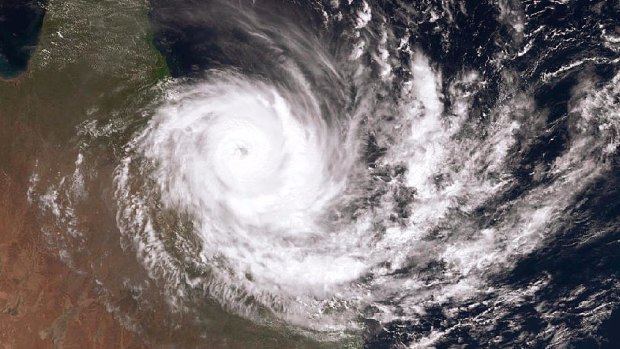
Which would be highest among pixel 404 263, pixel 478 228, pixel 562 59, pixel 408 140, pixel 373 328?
pixel 562 59

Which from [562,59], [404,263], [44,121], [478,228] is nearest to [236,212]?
[404,263]

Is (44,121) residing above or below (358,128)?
below

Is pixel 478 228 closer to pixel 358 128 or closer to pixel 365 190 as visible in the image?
pixel 365 190

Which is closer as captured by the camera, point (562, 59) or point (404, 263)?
point (562, 59)

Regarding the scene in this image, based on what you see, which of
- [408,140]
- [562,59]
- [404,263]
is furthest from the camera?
[404,263]

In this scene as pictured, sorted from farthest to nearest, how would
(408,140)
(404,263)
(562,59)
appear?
(404,263), (408,140), (562,59)

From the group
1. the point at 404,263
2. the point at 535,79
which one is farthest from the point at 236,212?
the point at 535,79
